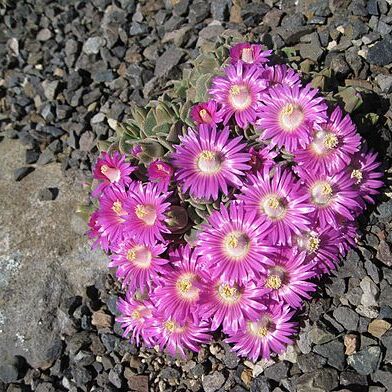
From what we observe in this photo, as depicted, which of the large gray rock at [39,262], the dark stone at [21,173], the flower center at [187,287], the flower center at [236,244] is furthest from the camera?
the dark stone at [21,173]

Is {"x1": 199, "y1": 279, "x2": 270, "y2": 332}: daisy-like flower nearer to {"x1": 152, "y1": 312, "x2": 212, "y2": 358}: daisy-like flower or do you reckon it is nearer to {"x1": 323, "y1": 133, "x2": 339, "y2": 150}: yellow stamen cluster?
{"x1": 152, "y1": 312, "x2": 212, "y2": 358}: daisy-like flower

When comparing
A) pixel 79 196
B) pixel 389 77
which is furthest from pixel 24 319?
pixel 389 77

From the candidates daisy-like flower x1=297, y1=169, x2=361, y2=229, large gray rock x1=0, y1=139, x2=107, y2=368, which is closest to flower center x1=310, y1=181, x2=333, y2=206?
daisy-like flower x1=297, y1=169, x2=361, y2=229

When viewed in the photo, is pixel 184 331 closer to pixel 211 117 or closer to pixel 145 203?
pixel 145 203

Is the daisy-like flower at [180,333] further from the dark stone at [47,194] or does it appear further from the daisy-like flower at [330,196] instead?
the dark stone at [47,194]

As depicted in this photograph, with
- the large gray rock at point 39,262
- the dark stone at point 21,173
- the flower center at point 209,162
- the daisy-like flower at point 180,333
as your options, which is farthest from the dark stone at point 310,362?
the dark stone at point 21,173

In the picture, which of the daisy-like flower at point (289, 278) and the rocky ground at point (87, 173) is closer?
the daisy-like flower at point (289, 278)

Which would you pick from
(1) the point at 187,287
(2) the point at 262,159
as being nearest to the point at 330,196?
(2) the point at 262,159
